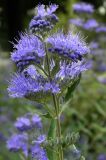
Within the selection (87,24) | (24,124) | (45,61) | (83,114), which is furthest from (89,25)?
(45,61)

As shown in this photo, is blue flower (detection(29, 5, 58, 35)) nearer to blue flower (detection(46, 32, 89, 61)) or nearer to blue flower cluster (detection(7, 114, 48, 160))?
blue flower (detection(46, 32, 89, 61))

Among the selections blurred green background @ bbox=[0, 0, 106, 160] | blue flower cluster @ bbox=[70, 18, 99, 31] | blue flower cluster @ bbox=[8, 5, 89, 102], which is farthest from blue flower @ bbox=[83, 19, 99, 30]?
Result: blue flower cluster @ bbox=[8, 5, 89, 102]

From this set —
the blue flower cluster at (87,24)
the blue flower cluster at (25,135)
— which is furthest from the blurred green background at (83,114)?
the blue flower cluster at (25,135)

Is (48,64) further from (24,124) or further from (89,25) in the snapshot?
(89,25)

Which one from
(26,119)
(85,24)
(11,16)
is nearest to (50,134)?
(26,119)

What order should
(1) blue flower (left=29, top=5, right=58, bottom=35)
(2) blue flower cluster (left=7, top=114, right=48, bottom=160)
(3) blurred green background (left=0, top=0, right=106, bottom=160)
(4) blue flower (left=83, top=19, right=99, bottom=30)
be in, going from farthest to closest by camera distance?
1. (4) blue flower (left=83, top=19, right=99, bottom=30)
2. (3) blurred green background (left=0, top=0, right=106, bottom=160)
3. (2) blue flower cluster (left=7, top=114, right=48, bottom=160)
4. (1) blue flower (left=29, top=5, right=58, bottom=35)

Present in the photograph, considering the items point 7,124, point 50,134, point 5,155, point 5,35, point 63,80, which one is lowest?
point 50,134

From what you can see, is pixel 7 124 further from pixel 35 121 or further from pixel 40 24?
pixel 40 24
